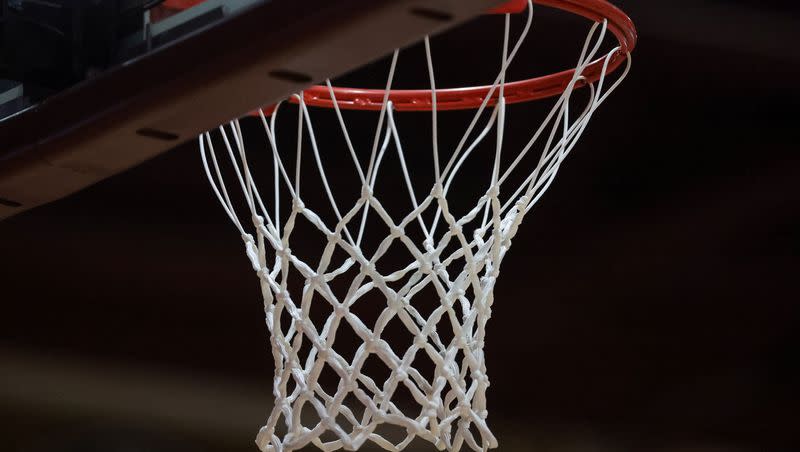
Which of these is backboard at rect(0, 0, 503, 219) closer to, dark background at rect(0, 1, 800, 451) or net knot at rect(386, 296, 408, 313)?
net knot at rect(386, 296, 408, 313)

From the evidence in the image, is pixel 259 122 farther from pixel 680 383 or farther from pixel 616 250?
pixel 680 383

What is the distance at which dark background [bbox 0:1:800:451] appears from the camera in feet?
9.99

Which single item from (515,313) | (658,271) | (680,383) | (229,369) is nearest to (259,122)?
(229,369)

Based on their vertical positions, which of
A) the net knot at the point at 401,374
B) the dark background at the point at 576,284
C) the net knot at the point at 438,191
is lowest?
the net knot at the point at 401,374

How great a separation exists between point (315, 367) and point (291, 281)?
1.66 metres

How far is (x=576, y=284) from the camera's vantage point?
3232 mm

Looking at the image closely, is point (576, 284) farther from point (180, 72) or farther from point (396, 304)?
point (180, 72)

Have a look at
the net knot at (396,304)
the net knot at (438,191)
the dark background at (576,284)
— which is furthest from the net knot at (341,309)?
the dark background at (576,284)

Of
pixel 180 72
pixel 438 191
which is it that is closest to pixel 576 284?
pixel 438 191

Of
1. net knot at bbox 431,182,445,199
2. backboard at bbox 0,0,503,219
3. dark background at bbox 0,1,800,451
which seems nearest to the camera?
backboard at bbox 0,0,503,219

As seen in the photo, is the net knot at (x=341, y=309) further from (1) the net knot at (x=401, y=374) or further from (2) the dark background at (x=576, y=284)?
(2) the dark background at (x=576, y=284)

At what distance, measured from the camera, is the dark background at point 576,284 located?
3045 millimetres

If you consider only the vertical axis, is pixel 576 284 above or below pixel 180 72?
above

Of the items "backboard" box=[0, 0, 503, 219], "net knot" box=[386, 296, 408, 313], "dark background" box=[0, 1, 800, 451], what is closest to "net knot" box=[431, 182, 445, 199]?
"net knot" box=[386, 296, 408, 313]
